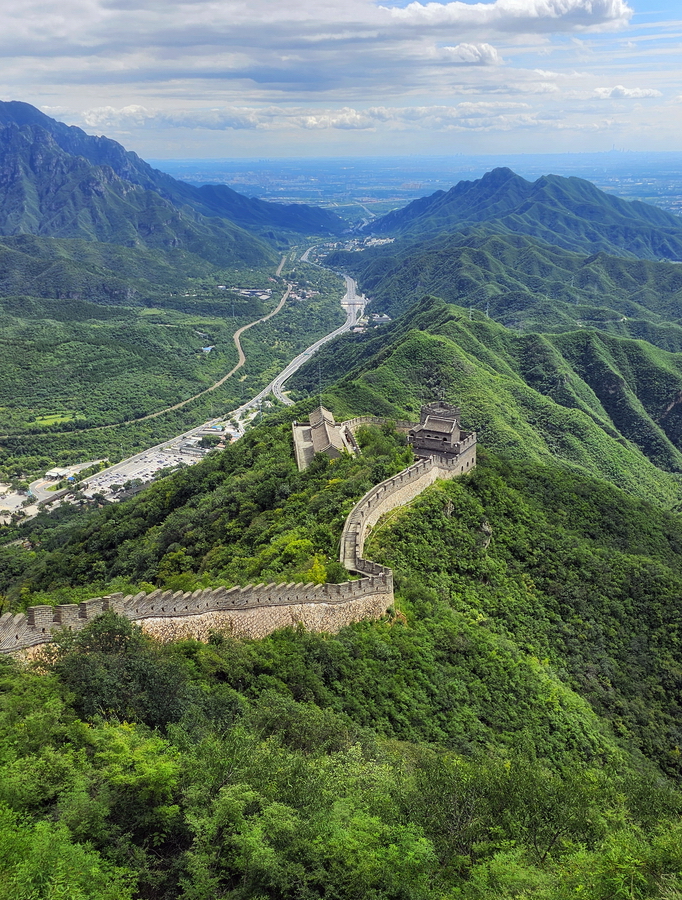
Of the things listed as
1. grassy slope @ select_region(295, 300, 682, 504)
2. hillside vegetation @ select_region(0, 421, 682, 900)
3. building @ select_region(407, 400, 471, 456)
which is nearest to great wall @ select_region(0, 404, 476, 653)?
hillside vegetation @ select_region(0, 421, 682, 900)

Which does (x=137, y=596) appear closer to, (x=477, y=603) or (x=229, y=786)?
(x=229, y=786)

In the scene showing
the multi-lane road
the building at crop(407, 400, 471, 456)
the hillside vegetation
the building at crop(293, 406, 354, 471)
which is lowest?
the multi-lane road

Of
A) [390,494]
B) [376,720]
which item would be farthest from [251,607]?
[390,494]

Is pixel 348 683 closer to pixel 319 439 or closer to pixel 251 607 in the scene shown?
pixel 251 607

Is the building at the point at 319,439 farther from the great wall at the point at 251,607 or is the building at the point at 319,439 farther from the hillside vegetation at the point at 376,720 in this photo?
the great wall at the point at 251,607

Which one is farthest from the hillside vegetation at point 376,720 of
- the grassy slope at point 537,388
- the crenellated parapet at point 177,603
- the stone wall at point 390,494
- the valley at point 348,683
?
the grassy slope at point 537,388

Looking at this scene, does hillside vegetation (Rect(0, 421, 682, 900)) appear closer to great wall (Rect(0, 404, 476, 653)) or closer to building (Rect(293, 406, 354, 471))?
great wall (Rect(0, 404, 476, 653))
